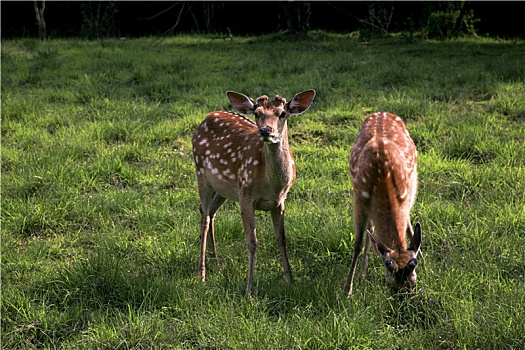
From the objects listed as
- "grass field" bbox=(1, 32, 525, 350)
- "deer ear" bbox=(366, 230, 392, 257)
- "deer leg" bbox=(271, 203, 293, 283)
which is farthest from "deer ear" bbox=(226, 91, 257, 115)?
"deer ear" bbox=(366, 230, 392, 257)

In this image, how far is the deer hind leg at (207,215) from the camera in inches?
175

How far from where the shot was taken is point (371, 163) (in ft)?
13.3

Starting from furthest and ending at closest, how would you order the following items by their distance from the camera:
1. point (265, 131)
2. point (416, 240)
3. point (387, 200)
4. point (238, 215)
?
point (238, 215) < point (387, 200) < point (265, 131) < point (416, 240)

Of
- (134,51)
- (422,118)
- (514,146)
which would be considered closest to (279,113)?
(514,146)

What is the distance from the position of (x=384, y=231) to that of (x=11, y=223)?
10.1 ft

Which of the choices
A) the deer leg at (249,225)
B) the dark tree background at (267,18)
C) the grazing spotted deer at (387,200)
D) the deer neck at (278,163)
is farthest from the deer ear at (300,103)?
the dark tree background at (267,18)

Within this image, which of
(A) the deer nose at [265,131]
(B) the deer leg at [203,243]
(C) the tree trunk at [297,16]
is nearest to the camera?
(A) the deer nose at [265,131]

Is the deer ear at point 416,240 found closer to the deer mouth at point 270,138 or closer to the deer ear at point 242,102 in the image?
the deer mouth at point 270,138

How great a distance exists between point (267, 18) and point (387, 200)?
14.1 m

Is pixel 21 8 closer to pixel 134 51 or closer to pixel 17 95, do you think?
pixel 134 51

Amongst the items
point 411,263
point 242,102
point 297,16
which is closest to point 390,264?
point 411,263

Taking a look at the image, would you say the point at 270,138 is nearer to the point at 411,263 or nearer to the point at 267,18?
the point at 411,263

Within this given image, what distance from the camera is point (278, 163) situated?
3975 mm

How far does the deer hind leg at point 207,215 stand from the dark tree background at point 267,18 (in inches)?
317
